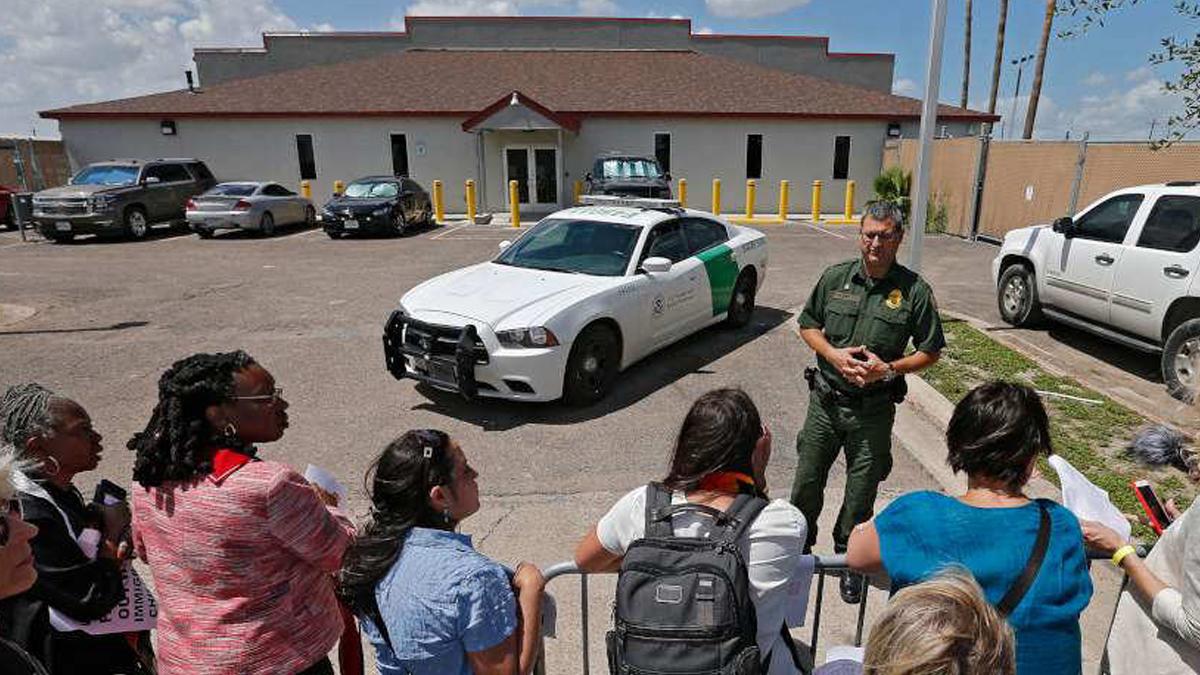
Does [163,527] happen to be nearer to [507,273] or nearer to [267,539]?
[267,539]

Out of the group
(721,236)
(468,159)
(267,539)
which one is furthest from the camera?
(468,159)

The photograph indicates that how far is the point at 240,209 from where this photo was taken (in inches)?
671

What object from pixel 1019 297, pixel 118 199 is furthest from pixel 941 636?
pixel 118 199

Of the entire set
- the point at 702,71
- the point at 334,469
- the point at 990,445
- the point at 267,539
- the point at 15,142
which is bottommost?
the point at 334,469

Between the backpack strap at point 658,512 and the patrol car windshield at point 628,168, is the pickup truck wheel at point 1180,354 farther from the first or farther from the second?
the patrol car windshield at point 628,168

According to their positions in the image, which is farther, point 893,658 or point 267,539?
point 267,539

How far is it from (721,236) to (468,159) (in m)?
17.1

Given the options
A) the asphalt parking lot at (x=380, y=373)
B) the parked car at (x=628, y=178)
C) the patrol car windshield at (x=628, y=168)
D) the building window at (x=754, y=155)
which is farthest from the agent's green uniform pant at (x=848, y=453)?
the building window at (x=754, y=155)

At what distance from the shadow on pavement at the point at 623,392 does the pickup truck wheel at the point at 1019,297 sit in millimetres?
3085

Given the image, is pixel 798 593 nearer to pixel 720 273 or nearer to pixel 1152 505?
pixel 1152 505

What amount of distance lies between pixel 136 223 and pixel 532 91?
13.4 meters

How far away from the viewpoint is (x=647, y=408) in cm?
604

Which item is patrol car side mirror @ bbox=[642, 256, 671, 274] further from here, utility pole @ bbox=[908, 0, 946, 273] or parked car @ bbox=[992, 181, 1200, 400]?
parked car @ bbox=[992, 181, 1200, 400]

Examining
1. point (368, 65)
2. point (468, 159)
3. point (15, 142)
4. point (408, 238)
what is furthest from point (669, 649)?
point (368, 65)
